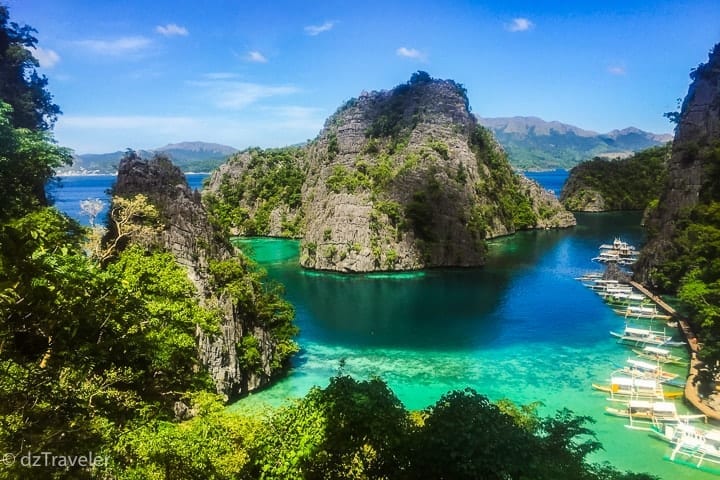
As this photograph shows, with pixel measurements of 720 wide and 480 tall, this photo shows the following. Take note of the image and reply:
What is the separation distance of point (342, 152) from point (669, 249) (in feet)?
160

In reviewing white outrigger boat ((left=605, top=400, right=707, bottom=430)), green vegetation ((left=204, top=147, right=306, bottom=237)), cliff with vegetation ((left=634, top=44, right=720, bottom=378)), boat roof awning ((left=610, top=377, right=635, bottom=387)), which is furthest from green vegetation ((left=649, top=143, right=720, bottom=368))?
green vegetation ((left=204, top=147, right=306, bottom=237))

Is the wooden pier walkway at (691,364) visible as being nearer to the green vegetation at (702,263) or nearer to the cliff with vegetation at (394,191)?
the green vegetation at (702,263)

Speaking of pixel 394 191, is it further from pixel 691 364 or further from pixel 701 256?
pixel 691 364

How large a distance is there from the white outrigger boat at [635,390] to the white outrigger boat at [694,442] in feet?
10.9

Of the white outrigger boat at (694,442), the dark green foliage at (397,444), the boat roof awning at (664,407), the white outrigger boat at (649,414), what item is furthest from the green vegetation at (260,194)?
the dark green foliage at (397,444)

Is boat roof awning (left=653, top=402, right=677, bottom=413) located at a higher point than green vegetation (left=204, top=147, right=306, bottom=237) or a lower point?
lower

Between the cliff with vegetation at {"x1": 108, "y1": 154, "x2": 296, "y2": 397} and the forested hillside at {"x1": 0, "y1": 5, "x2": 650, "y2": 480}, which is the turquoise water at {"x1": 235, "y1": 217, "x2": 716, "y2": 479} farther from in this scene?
the forested hillside at {"x1": 0, "y1": 5, "x2": 650, "y2": 480}

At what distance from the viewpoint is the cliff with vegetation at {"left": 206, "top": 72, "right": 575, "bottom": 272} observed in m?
53.0

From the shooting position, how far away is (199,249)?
22859 mm

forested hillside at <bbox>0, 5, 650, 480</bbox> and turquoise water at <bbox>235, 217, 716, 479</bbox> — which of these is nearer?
forested hillside at <bbox>0, 5, 650, 480</bbox>

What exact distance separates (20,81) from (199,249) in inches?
542

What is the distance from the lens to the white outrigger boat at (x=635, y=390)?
21.9 metres

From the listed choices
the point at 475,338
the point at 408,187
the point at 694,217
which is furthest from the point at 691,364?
the point at 408,187

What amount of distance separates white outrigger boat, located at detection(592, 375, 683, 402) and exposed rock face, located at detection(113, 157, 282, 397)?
16.4 metres
